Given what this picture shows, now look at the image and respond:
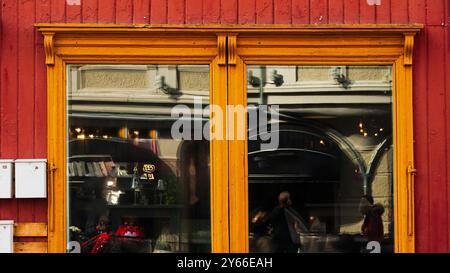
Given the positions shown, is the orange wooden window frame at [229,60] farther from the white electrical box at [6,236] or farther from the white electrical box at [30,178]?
the white electrical box at [6,236]

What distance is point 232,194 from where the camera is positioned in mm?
8969

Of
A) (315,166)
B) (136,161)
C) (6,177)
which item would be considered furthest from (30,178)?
(315,166)

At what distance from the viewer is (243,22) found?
9.05m

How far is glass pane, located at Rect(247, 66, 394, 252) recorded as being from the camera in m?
9.01

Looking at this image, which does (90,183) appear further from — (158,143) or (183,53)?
(183,53)

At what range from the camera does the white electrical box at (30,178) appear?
877cm

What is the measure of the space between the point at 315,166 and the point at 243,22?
5.50 feet

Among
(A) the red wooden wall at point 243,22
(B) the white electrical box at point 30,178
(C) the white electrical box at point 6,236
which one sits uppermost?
(A) the red wooden wall at point 243,22

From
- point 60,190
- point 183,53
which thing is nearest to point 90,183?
point 60,190

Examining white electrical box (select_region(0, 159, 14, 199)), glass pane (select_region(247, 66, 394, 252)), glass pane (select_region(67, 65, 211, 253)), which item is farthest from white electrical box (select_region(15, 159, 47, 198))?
glass pane (select_region(247, 66, 394, 252))

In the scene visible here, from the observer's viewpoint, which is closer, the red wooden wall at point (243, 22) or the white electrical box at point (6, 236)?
the white electrical box at point (6, 236)

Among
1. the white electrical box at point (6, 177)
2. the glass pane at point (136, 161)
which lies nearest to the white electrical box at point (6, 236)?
the white electrical box at point (6, 177)

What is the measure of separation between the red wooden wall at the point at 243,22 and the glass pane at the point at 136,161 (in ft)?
1.36

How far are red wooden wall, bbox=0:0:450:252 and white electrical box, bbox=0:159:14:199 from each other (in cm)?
14
